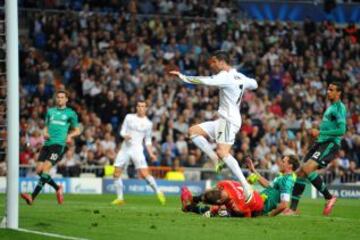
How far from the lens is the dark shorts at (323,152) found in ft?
64.3

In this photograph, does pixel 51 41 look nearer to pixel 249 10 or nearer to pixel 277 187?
pixel 249 10

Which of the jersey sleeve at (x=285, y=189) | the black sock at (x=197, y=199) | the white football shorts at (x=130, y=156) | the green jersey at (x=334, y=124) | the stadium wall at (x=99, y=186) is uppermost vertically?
the green jersey at (x=334, y=124)

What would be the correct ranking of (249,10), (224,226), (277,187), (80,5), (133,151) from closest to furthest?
(224,226) → (277,187) → (133,151) → (80,5) → (249,10)

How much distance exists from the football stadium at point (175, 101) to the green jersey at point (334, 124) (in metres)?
0.02

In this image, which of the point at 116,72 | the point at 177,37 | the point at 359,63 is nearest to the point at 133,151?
the point at 116,72

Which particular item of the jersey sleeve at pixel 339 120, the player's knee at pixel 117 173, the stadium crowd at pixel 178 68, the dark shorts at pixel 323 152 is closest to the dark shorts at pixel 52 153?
the player's knee at pixel 117 173

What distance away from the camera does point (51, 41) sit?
3822 centimetres

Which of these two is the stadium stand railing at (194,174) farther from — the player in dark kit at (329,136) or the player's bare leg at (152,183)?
the player in dark kit at (329,136)

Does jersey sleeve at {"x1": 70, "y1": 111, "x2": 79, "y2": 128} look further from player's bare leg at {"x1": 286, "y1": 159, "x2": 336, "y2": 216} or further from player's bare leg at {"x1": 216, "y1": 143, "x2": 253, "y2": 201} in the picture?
player's bare leg at {"x1": 286, "y1": 159, "x2": 336, "y2": 216}

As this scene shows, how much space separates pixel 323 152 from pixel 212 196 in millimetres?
3268

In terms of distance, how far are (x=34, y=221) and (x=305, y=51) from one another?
92.0 ft

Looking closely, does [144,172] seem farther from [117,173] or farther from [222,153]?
[222,153]

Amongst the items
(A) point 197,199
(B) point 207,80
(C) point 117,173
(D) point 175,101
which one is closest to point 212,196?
(A) point 197,199

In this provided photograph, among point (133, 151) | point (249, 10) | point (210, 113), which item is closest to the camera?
point (133, 151)
